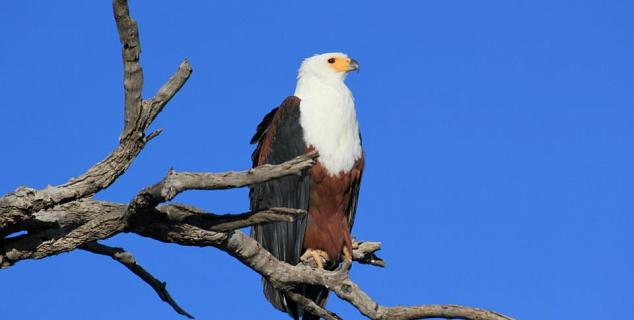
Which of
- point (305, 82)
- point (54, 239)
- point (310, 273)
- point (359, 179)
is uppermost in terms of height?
point (305, 82)

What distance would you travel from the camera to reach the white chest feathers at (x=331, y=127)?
6340 mm

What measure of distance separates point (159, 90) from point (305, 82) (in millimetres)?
3044

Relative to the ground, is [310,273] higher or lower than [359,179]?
lower

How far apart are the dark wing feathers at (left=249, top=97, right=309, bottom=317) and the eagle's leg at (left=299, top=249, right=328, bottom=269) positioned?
0.28 ft

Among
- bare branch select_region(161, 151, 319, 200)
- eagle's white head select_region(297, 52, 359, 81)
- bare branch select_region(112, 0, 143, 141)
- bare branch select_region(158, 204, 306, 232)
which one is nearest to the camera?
bare branch select_region(112, 0, 143, 141)

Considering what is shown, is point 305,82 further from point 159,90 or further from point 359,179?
point 159,90

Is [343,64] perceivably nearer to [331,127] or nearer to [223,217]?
[331,127]

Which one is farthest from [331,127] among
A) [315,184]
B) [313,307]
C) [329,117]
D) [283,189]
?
[313,307]

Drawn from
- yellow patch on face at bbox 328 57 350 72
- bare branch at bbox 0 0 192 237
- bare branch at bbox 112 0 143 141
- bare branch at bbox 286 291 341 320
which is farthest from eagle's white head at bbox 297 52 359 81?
bare branch at bbox 112 0 143 141

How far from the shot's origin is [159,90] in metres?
4.03

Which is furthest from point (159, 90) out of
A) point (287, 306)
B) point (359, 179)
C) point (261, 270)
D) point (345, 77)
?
point (345, 77)

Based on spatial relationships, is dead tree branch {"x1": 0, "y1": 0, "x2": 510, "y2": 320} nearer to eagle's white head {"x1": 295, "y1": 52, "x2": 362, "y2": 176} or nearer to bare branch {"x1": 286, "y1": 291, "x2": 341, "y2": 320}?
bare branch {"x1": 286, "y1": 291, "x2": 341, "y2": 320}

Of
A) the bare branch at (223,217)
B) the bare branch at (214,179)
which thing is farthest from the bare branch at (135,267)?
the bare branch at (214,179)

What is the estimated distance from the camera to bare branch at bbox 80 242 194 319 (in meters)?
5.10
